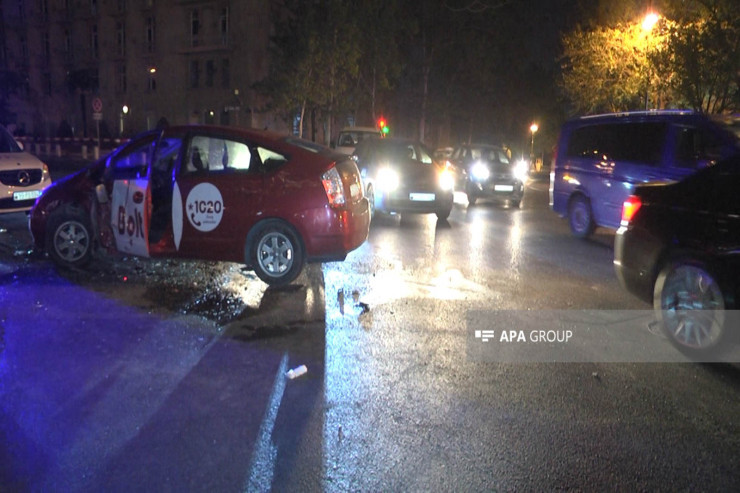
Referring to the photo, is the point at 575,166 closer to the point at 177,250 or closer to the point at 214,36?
the point at 177,250

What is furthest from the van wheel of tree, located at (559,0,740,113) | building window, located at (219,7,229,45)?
building window, located at (219,7,229,45)

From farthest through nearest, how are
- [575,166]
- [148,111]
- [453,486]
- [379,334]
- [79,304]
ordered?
1. [148,111]
2. [575,166]
3. [79,304]
4. [379,334]
5. [453,486]

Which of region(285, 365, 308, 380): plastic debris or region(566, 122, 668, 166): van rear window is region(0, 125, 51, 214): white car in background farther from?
region(566, 122, 668, 166): van rear window

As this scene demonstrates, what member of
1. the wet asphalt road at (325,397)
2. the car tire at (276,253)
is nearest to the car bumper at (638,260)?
the wet asphalt road at (325,397)

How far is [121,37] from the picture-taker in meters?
49.0

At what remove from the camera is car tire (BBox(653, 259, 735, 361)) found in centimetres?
475

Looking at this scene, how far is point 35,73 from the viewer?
55.7 m

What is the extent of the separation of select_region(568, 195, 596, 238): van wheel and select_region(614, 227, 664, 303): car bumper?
541cm

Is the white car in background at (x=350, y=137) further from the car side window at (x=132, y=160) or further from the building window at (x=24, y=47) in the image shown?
the building window at (x=24, y=47)

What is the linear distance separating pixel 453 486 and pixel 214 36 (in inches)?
1721

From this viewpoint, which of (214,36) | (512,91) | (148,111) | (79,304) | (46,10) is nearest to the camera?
(79,304)

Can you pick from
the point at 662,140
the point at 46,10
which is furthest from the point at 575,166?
the point at 46,10

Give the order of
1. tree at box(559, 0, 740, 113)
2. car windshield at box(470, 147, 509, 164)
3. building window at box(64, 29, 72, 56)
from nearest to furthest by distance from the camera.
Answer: tree at box(559, 0, 740, 113) < car windshield at box(470, 147, 509, 164) < building window at box(64, 29, 72, 56)

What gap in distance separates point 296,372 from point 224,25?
41.9 meters
